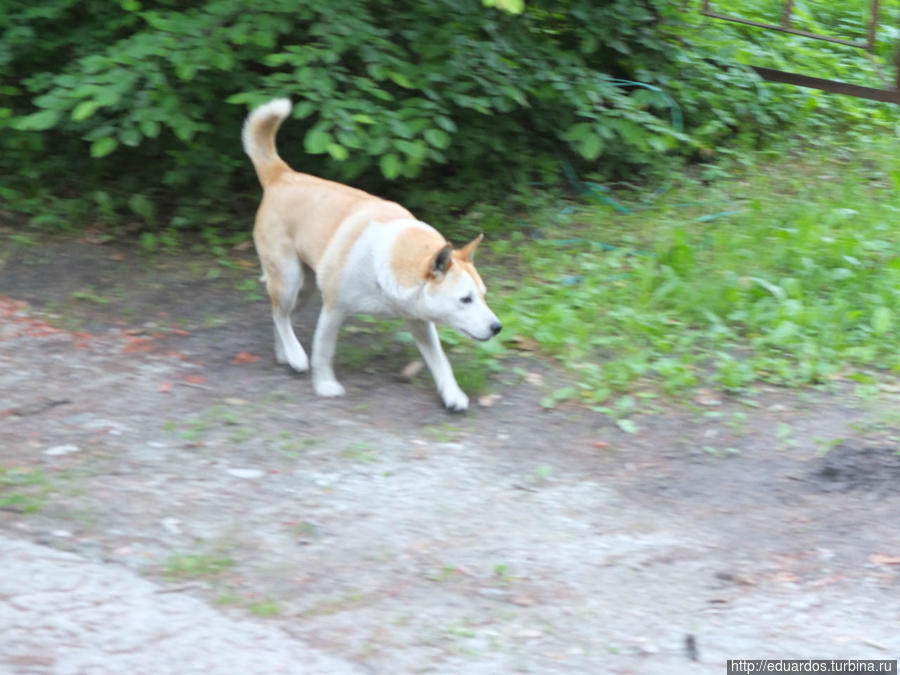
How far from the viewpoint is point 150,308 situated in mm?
6195

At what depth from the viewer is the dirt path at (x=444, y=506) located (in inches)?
135

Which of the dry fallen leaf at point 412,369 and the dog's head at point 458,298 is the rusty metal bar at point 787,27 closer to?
the dry fallen leaf at point 412,369

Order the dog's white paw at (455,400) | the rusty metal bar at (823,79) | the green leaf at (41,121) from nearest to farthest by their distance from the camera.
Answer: the dog's white paw at (455,400)
the green leaf at (41,121)
the rusty metal bar at (823,79)

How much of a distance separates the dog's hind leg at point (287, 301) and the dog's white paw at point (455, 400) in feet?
2.64

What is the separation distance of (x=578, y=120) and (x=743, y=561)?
4245 millimetres

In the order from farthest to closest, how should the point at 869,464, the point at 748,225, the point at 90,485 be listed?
the point at 748,225
the point at 869,464
the point at 90,485

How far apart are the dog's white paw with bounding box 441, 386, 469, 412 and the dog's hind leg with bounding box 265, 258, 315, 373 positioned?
80cm

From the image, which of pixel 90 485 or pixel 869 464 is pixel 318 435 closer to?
pixel 90 485

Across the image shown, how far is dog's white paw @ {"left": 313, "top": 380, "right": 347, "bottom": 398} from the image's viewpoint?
5.20 m

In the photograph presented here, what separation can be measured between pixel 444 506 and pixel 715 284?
106 inches

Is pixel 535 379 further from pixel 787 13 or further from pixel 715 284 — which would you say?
pixel 787 13

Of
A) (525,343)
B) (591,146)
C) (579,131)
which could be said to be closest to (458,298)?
(525,343)

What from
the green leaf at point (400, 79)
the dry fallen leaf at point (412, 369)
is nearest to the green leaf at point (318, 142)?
the green leaf at point (400, 79)

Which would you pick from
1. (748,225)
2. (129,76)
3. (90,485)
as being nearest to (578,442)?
(90,485)
